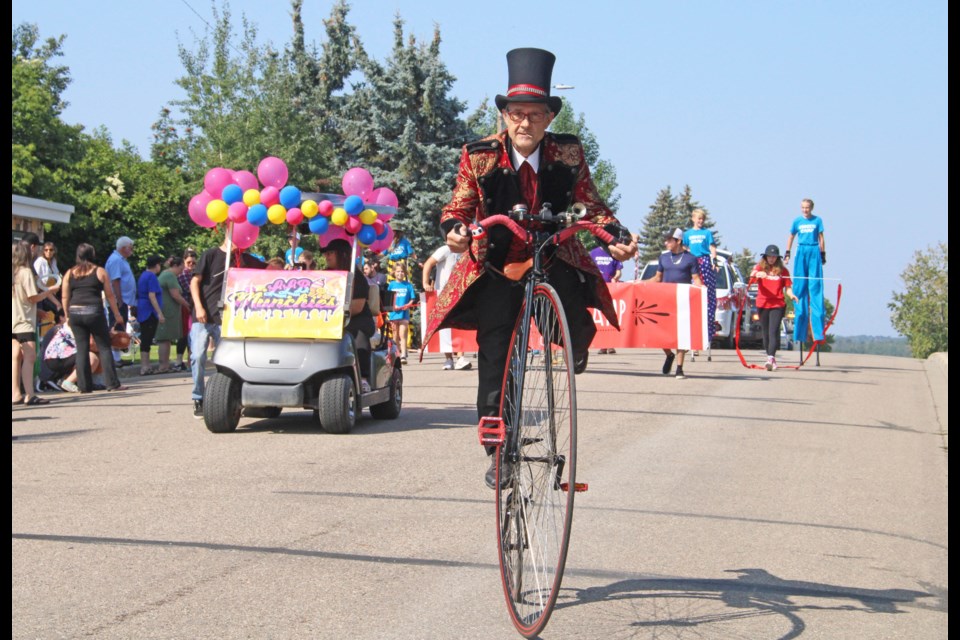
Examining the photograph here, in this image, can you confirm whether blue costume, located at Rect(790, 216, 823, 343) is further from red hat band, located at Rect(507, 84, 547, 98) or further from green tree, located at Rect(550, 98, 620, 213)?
green tree, located at Rect(550, 98, 620, 213)

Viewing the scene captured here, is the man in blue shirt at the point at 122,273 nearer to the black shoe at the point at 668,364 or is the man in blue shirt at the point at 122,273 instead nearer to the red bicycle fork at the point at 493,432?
the black shoe at the point at 668,364

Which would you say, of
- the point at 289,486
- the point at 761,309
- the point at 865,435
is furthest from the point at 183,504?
the point at 761,309

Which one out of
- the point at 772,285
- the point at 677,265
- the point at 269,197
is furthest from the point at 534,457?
the point at 772,285

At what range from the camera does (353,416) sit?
37.2 ft

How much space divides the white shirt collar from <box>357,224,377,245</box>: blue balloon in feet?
22.9

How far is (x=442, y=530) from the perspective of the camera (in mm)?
6824

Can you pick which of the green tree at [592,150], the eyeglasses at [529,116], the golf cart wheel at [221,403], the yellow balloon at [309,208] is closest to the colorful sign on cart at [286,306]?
the golf cart wheel at [221,403]

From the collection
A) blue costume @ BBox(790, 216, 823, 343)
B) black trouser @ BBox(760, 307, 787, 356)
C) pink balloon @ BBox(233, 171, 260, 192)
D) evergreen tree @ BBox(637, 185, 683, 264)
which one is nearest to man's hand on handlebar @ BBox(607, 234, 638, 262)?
pink balloon @ BBox(233, 171, 260, 192)

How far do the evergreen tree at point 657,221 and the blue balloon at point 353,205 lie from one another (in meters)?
107

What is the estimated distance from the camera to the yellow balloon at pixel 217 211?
1224 cm

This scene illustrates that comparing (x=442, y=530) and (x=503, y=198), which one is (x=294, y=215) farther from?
(x=503, y=198)

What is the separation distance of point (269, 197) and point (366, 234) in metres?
1.00

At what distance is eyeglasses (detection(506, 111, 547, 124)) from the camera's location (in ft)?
18.1

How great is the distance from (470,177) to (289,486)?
332 cm
